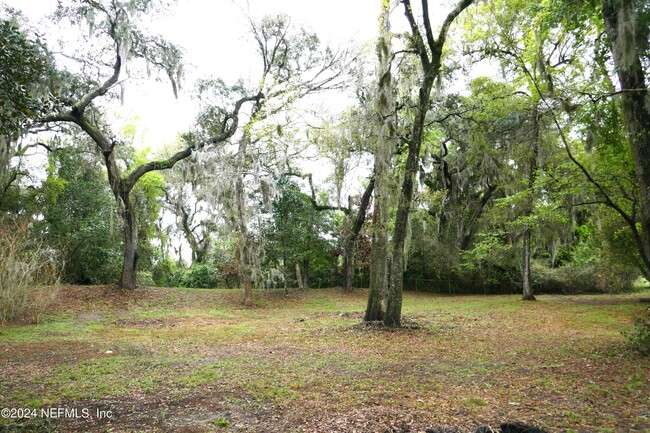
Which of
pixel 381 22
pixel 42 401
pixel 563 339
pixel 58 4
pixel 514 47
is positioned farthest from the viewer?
pixel 58 4

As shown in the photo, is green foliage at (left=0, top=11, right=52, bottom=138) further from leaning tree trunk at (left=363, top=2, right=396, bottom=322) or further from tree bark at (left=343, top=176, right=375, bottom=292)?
tree bark at (left=343, top=176, right=375, bottom=292)

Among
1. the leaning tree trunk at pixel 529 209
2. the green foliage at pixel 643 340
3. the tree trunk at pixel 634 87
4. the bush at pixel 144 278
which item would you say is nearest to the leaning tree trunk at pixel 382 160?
the tree trunk at pixel 634 87

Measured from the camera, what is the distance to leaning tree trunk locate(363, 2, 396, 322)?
10.4 meters

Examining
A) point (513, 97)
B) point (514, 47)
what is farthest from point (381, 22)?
point (513, 97)

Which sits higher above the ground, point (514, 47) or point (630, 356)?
point (514, 47)

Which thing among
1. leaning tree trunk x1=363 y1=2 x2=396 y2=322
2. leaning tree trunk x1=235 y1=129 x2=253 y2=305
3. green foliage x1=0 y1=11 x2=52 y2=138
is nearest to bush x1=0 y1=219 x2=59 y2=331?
green foliage x1=0 y1=11 x2=52 y2=138

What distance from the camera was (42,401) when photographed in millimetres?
4664

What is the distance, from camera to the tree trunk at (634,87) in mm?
6273

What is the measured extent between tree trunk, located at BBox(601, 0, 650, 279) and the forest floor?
2.69 meters

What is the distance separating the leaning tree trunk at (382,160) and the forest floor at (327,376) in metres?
1.16

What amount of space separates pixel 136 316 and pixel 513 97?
15.2 meters

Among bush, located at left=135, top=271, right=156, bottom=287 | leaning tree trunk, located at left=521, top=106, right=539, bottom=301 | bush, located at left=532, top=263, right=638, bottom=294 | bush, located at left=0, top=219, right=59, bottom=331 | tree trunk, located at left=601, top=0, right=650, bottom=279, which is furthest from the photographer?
bush, located at left=135, top=271, right=156, bottom=287

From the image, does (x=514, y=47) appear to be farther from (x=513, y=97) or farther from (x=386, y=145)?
(x=386, y=145)

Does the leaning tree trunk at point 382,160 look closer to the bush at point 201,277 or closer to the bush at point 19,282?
the bush at point 19,282
